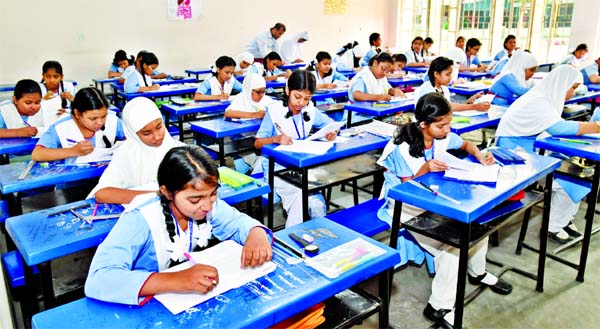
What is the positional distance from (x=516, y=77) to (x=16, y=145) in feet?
14.5

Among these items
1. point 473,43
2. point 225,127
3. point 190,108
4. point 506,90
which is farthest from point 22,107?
point 473,43

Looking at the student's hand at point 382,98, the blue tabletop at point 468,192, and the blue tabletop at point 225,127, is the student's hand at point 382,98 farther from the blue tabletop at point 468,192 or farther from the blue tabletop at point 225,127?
Result: the blue tabletop at point 468,192

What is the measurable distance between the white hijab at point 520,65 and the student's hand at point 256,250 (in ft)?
13.3

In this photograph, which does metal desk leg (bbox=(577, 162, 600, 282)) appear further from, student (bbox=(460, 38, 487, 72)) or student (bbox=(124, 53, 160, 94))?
student (bbox=(460, 38, 487, 72))

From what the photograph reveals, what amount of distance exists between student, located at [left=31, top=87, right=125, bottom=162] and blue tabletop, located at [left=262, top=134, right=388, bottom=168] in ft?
3.19

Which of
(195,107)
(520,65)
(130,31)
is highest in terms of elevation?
(130,31)

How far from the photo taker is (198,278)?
1.19 metres

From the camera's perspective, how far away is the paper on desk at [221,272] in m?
1.17

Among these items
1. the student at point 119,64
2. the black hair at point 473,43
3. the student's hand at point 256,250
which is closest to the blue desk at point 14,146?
the student's hand at point 256,250

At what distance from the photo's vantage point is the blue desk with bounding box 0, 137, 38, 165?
293 cm

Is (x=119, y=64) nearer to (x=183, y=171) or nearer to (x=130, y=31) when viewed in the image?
(x=130, y=31)

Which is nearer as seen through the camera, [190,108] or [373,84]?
[190,108]

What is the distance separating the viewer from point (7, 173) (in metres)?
2.28

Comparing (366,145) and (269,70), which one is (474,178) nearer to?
(366,145)
